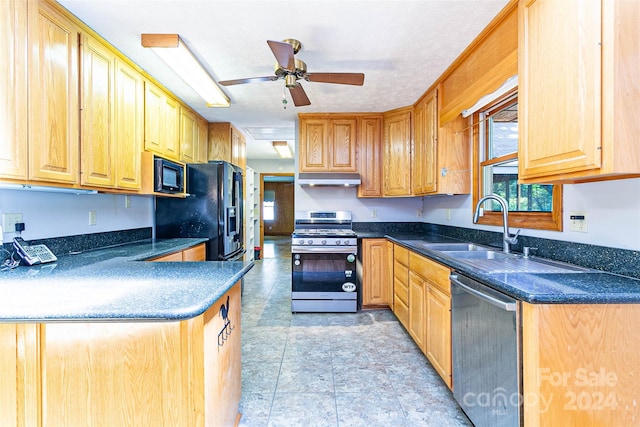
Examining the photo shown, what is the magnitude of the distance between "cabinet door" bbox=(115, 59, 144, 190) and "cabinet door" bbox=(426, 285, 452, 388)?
2379mm

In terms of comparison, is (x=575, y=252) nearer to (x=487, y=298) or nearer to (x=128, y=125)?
(x=487, y=298)

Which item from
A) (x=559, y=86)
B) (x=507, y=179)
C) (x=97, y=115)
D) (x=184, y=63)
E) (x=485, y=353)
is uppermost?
(x=184, y=63)

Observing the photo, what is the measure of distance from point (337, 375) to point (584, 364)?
1.41 m

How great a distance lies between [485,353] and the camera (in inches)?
55.2

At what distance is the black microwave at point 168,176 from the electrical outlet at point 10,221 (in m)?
0.88

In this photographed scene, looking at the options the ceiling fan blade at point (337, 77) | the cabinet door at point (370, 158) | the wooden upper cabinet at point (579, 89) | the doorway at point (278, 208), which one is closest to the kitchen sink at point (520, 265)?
the wooden upper cabinet at point (579, 89)

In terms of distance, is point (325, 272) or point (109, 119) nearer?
point (109, 119)

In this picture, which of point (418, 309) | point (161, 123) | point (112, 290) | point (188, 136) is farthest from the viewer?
point (188, 136)

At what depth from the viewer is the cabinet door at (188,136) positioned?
3.22 m

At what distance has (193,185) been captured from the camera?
3.17 meters

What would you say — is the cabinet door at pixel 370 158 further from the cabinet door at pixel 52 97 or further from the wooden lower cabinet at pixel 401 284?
the cabinet door at pixel 52 97

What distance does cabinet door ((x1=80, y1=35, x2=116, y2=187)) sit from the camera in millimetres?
1855

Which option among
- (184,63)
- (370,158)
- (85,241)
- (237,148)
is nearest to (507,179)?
(370,158)

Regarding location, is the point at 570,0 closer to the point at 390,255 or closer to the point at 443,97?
the point at 443,97
